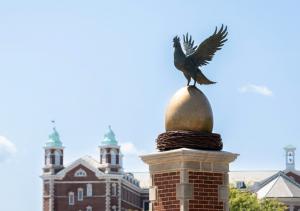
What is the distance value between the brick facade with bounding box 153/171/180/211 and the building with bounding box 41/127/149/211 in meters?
105

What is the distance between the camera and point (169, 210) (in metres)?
17.6

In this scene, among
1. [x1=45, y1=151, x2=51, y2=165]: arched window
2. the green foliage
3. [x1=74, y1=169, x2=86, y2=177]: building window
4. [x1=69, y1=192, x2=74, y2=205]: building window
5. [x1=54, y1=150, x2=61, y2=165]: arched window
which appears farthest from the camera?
[x1=54, y1=150, x2=61, y2=165]: arched window

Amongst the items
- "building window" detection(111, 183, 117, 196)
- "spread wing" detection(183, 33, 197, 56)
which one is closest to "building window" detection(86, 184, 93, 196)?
"building window" detection(111, 183, 117, 196)

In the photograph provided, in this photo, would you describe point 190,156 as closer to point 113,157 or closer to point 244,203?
point 244,203

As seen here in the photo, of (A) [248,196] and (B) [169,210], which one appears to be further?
(A) [248,196]

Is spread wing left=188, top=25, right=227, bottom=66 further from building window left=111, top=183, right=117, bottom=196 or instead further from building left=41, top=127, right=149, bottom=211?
building window left=111, top=183, right=117, bottom=196

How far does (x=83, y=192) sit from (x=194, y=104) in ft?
348

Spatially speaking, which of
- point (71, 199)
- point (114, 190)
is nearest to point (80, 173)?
point (71, 199)

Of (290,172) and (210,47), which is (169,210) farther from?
(290,172)

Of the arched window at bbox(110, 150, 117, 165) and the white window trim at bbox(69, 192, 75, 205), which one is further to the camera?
the arched window at bbox(110, 150, 117, 165)

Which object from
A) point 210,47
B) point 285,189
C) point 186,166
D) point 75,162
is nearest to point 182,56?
point 210,47

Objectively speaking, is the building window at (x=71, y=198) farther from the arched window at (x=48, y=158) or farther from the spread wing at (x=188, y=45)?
the spread wing at (x=188, y=45)

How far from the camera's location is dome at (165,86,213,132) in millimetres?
17766

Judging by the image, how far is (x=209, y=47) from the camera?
18500 millimetres
